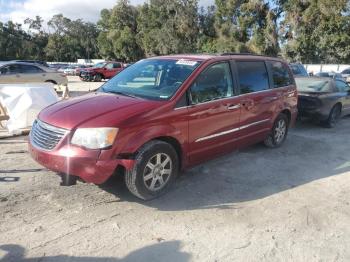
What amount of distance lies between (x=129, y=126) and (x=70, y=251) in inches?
57.0

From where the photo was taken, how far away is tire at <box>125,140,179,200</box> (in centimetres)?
428

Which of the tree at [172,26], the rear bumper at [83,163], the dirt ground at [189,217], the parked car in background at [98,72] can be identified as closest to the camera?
the dirt ground at [189,217]

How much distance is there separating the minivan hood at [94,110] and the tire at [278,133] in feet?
10.7

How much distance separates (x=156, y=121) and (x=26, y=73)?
14.4 m

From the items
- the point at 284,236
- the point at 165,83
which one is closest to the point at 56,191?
the point at 165,83

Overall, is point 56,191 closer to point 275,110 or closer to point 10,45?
point 275,110

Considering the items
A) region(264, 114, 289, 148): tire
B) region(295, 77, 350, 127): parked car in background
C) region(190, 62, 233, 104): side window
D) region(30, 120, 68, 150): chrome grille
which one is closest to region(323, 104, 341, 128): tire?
region(295, 77, 350, 127): parked car in background

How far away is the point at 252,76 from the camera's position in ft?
20.3

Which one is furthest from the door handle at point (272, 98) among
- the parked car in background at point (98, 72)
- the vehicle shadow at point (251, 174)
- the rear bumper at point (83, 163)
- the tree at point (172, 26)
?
the tree at point (172, 26)

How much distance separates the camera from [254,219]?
4.20 metres

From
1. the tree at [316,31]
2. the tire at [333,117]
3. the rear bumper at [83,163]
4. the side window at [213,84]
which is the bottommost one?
the tire at [333,117]

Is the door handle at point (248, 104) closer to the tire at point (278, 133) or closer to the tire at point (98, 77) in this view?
the tire at point (278, 133)

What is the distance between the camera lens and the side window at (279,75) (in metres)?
6.89

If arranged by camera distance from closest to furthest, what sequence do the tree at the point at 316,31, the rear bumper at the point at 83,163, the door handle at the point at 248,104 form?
the rear bumper at the point at 83,163 → the door handle at the point at 248,104 → the tree at the point at 316,31
